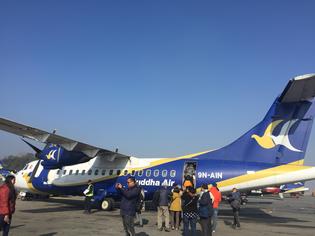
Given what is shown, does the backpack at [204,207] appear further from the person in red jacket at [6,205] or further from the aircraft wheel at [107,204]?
the aircraft wheel at [107,204]

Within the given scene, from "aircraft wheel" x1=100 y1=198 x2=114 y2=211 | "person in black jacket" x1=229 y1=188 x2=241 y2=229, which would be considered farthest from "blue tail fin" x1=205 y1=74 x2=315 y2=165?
"aircraft wheel" x1=100 y1=198 x2=114 y2=211

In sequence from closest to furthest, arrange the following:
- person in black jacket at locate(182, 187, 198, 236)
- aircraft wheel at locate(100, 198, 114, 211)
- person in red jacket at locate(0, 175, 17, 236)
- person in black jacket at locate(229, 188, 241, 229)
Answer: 1. person in red jacket at locate(0, 175, 17, 236)
2. person in black jacket at locate(182, 187, 198, 236)
3. person in black jacket at locate(229, 188, 241, 229)
4. aircraft wheel at locate(100, 198, 114, 211)

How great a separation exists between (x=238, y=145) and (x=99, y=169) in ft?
25.6

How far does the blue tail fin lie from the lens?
14.7m

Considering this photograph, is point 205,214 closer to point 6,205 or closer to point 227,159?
point 6,205

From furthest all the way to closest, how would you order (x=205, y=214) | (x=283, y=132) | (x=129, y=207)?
1. (x=283, y=132)
2. (x=205, y=214)
3. (x=129, y=207)

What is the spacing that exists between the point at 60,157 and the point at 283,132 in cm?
1096

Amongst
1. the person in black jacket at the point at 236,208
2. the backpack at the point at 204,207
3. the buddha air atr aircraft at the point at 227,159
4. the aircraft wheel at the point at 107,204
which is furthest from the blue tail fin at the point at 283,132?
the aircraft wheel at the point at 107,204

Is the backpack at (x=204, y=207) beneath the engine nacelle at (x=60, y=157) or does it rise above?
beneath

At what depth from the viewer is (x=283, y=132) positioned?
49.2ft

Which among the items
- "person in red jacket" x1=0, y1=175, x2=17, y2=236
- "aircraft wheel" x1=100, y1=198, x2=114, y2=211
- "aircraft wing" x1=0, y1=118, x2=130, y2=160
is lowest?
"person in red jacket" x1=0, y1=175, x2=17, y2=236

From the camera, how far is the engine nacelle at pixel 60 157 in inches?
698

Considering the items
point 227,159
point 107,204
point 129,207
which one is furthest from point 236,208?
point 107,204

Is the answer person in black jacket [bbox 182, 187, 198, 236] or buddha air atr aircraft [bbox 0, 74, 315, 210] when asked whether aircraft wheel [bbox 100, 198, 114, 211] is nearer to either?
buddha air atr aircraft [bbox 0, 74, 315, 210]
